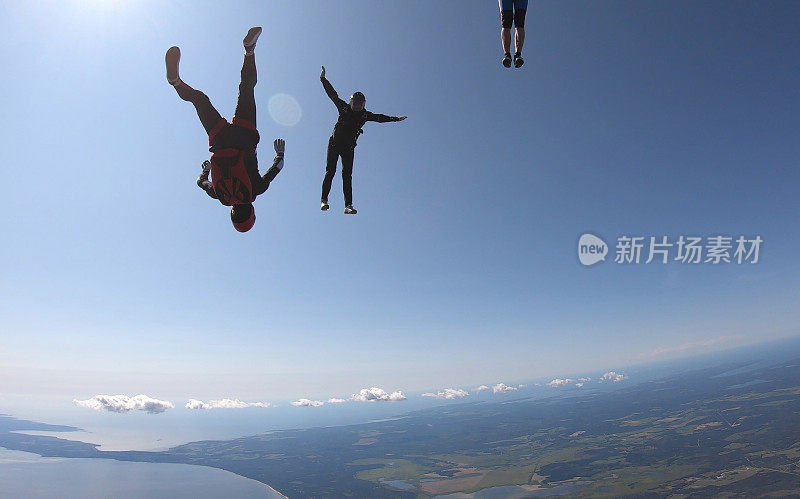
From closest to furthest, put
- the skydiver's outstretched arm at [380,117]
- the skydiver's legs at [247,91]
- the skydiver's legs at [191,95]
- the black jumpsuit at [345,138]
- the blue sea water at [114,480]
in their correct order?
the skydiver's legs at [191,95] → the skydiver's legs at [247,91] → the black jumpsuit at [345,138] → the skydiver's outstretched arm at [380,117] → the blue sea water at [114,480]

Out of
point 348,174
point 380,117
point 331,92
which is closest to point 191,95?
point 331,92

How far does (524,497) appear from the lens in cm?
10025

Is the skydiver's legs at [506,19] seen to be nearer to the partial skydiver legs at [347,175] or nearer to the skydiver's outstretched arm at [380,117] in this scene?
the skydiver's outstretched arm at [380,117]

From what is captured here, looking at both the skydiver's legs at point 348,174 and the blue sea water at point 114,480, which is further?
the blue sea water at point 114,480

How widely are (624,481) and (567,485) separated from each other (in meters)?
16.6

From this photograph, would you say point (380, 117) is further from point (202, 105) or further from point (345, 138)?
point (202, 105)

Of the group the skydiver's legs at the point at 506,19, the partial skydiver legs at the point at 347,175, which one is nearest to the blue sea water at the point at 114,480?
the partial skydiver legs at the point at 347,175

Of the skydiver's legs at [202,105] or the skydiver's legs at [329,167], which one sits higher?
the skydiver's legs at [202,105]

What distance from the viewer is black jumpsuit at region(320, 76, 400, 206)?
7.05 metres

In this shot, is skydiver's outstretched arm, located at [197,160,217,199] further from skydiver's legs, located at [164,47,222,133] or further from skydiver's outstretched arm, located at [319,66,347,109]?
skydiver's outstretched arm, located at [319,66,347,109]

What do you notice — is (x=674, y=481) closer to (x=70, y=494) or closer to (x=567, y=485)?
(x=567, y=485)

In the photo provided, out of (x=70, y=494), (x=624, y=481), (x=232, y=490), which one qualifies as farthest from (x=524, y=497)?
(x=70, y=494)

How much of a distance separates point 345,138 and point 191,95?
114 inches

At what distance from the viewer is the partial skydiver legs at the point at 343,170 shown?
7.29 metres
